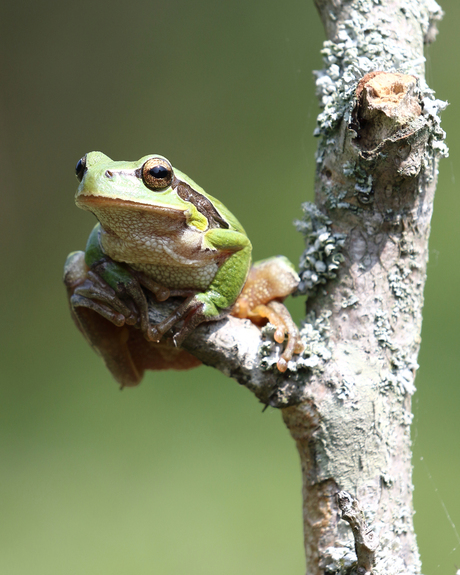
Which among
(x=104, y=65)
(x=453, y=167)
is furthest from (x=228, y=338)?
(x=104, y=65)

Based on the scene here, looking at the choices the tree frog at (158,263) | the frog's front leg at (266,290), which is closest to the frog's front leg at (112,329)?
the tree frog at (158,263)

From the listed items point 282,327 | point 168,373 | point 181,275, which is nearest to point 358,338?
point 282,327

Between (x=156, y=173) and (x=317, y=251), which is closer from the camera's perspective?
(x=156, y=173)

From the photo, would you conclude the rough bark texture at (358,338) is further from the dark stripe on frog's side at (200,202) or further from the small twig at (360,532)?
the dark stripe on frog's side at (200,202)

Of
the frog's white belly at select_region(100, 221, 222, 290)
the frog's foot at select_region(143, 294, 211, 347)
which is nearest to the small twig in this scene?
the frog's foot at select_region(143, 294, 211, 347)

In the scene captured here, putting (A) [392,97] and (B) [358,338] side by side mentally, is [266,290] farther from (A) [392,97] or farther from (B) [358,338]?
(A) [392,97]

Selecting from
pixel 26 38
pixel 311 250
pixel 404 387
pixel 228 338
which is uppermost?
pixel 26 38

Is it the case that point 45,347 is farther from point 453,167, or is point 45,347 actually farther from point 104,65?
point 453,167
